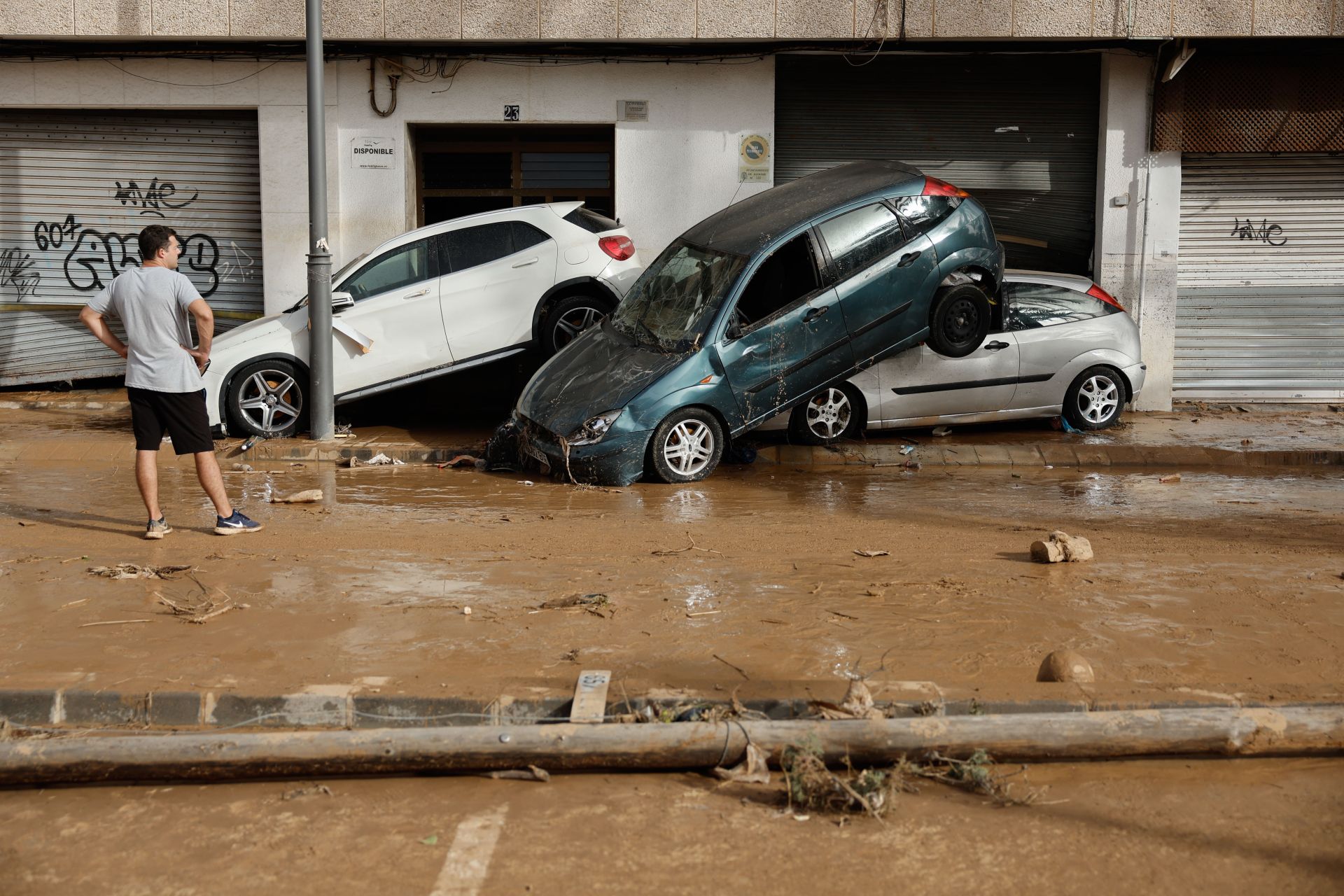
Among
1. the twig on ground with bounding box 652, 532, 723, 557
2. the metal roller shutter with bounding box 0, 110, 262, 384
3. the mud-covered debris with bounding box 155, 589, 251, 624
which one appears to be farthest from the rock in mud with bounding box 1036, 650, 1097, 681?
the metal roller shutter with bounding box 0, 110, 262, 384

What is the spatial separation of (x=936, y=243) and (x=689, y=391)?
248 cm

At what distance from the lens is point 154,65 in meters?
14.2

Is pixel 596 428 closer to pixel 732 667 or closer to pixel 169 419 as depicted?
pixel 169 419

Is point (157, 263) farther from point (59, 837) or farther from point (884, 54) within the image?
point (884, 54)

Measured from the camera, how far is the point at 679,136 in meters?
14.3

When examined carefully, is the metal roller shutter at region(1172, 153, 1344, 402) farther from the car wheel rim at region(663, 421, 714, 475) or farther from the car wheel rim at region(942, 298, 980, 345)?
the car wheel rim at region(663, 421, 714, 475)

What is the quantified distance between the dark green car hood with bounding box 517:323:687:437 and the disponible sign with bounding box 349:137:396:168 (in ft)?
15.4

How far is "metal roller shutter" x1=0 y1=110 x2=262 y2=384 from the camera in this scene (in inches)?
575

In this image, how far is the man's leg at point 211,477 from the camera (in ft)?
25.8

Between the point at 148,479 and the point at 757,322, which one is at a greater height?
the point at 757,322

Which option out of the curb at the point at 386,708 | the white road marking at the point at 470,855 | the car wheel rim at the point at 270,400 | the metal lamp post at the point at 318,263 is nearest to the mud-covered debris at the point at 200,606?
the curb at the point at 386,708

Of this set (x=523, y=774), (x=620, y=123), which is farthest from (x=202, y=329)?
(x=620, y=123)

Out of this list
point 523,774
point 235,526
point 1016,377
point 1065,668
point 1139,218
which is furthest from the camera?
point 1139,218

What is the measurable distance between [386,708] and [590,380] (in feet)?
17.1
